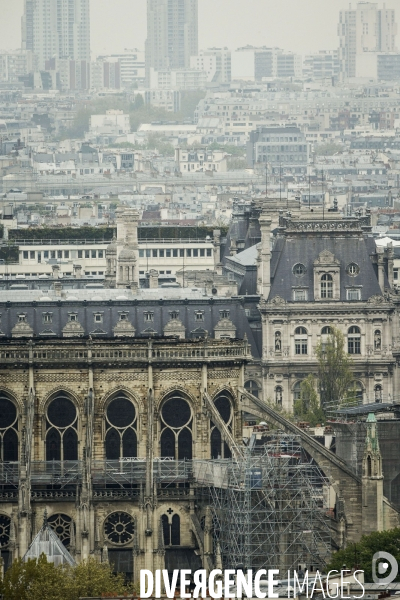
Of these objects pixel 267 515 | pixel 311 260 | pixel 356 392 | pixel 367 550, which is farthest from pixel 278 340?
pixel 367 550

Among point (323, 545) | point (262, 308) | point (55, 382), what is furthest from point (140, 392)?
point (262, 308)

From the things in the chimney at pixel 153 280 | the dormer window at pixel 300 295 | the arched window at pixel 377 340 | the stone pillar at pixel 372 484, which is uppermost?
the chimney at pixel 153 280

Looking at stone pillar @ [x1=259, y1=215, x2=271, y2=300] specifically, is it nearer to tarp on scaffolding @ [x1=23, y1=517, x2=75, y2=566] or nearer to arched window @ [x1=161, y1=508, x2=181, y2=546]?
arched window @ [x1=161, y1=508, x2=181, y2=546]

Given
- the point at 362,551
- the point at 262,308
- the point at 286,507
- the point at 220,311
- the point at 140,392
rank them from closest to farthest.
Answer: the point at 362,551 → the point at 286,507 → the point at 140,392 → the point at 220,311 → the point at 262,308

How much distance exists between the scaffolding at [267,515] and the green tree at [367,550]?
2.25 m

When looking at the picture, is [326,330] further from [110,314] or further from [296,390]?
[110,314]

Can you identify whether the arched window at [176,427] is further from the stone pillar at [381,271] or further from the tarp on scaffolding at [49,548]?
the stone pillar at [381,271]

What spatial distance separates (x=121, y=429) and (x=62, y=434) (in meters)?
1.97

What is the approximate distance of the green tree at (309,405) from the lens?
131375mm

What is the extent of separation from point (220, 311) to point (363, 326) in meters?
20.7

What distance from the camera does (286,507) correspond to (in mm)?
106438

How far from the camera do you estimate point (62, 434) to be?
113812mm

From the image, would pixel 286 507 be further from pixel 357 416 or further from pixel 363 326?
pixel 363 326

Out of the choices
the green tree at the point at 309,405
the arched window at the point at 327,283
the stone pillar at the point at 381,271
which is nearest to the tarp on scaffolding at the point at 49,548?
the green tree at the point at 309,405
